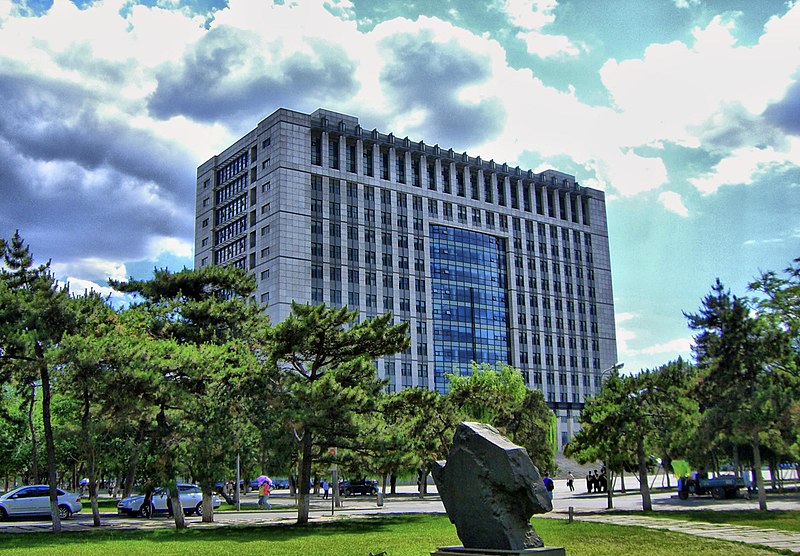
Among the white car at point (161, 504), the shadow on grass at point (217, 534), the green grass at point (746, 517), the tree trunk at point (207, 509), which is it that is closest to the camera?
the shadow on grass at point (217, 534)

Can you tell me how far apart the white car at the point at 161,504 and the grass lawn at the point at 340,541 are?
9436 mm

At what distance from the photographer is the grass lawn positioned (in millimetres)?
18611

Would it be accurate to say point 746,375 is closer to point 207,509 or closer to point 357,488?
point 207,509

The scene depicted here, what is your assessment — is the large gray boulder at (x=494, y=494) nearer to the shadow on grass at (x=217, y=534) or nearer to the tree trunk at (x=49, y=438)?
the shadow on grass at (x=217, y=534)

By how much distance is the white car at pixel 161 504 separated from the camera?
3644 cm

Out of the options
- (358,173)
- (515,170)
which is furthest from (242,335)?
(515,170)

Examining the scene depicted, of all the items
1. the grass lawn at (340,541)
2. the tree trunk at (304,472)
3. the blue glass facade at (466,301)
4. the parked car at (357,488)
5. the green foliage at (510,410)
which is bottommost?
the parked car at (357,488)

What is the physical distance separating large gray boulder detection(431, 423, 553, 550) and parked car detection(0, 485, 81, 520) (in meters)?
26.9

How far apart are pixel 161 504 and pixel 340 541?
59.2 ft

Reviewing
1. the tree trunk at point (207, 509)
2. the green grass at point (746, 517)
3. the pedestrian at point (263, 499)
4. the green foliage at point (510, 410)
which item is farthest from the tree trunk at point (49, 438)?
the green grass at point (746, 517)

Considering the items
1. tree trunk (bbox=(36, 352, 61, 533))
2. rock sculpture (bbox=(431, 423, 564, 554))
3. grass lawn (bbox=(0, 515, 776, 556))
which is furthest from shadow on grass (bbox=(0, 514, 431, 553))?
rock sculpture (bbox=(431, 423, 564, 554))

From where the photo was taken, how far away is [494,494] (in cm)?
1312

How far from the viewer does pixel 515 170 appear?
102750 mm

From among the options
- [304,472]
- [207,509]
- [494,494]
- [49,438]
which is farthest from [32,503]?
[494,494]
